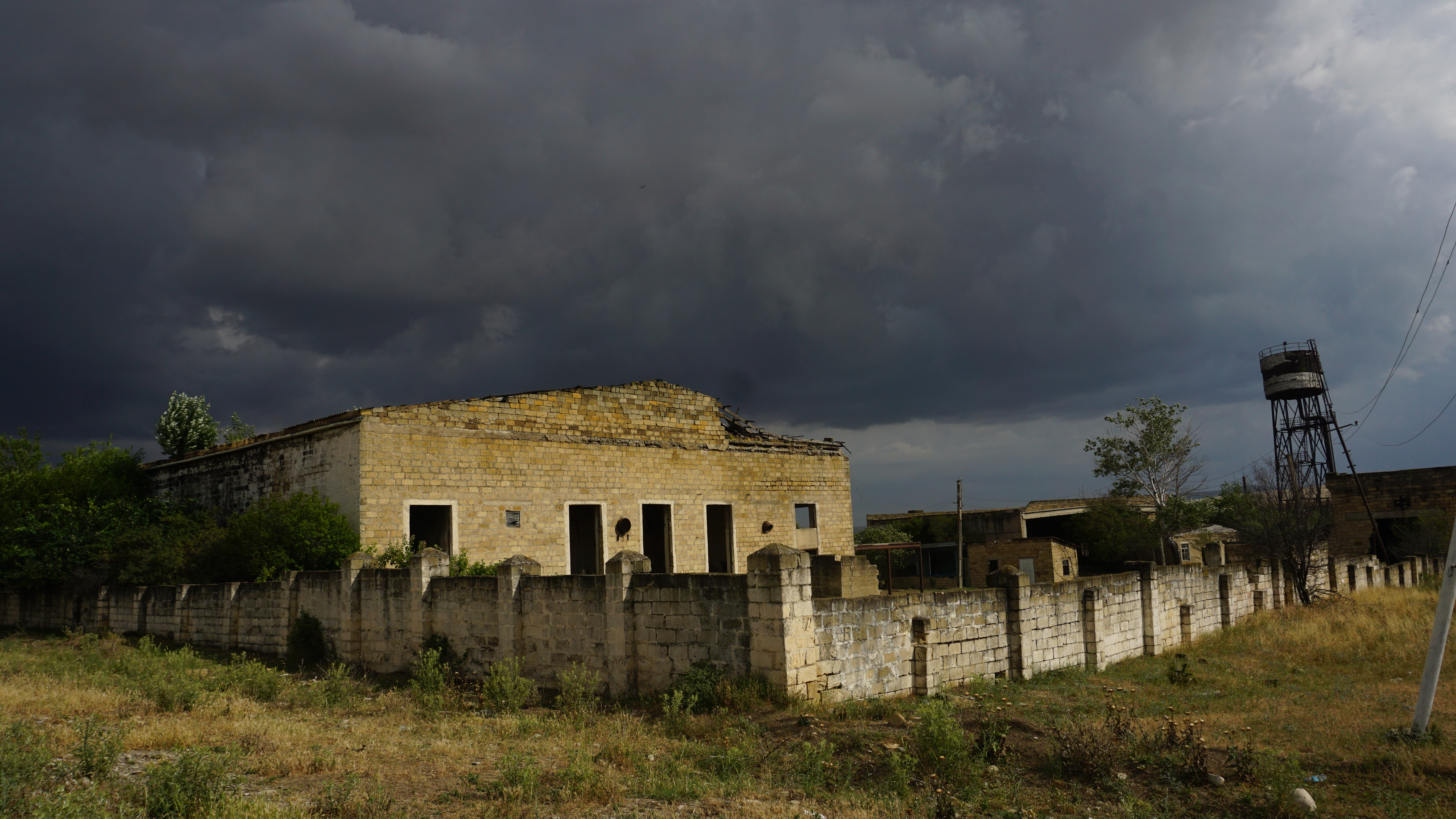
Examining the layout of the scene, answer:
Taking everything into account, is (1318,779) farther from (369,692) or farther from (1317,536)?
(1317,536)

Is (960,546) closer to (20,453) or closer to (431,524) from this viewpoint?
(431,524)

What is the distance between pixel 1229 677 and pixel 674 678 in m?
9.29

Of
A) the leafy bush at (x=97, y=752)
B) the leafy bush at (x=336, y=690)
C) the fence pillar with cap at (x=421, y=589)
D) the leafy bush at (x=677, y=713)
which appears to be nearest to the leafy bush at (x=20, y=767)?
the leafy bush at (x=97, y=752)

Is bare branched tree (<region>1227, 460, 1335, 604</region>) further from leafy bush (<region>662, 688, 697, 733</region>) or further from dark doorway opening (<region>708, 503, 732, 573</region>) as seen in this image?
leafy bush (<region>662, 688, 697, 733</region>)

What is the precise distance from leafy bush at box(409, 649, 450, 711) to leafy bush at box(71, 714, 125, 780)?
3.71m

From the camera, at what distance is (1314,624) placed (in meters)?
18.1

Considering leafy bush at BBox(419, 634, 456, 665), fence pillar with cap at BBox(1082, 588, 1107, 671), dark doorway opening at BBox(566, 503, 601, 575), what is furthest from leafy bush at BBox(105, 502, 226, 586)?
fence pillar with cap at BBox(1082, 588, 1107, 671)

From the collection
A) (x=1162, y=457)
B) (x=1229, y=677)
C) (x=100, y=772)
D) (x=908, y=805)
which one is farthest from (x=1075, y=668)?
(x=1162, y=457)

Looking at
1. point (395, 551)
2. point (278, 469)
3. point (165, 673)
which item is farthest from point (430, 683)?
point (278, 469)

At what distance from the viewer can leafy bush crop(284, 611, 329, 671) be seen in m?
16.0

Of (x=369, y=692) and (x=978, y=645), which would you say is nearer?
(x=978, y=645)

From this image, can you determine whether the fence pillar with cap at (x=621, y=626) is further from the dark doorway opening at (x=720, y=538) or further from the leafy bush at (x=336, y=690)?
the dark doorway opening at (x=720, y=538)

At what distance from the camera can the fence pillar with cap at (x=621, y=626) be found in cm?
1137

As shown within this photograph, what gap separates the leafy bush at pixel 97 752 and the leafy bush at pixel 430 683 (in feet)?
12.2
